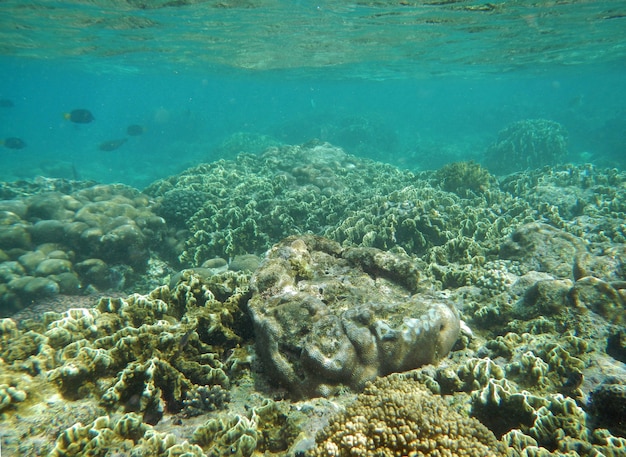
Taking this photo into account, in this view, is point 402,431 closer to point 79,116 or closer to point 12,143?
point 79,116

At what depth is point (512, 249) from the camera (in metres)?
8.23

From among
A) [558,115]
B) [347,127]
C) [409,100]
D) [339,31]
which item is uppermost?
[339,31]

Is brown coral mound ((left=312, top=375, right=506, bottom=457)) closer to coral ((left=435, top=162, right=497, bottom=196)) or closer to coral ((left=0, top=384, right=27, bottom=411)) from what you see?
coral ((left=0, top=384, right=27, bottom=411))

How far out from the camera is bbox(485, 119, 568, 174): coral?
24.6 m

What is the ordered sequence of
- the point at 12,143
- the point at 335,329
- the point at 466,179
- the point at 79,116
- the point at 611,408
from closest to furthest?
the point at 611,408, the point at 335,329, the point at 466,179, the point at 79,116, the point at 12,143

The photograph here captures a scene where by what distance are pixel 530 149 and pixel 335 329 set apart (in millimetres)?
27186

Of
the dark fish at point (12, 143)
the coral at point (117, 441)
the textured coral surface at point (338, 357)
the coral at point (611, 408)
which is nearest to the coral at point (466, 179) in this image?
the textured coral surface at point (338, 357)

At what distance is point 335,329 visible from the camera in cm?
397

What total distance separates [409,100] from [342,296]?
182 metres

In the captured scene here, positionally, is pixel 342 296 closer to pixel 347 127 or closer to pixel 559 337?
pixel 559 337

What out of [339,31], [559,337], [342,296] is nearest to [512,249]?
[559,337]

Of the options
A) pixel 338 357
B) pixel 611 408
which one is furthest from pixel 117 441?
pixel 611 408

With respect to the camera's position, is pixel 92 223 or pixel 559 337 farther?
pixel 92 223

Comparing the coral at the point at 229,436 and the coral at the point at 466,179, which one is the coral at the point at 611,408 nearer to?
the coral at the point at 229,436
